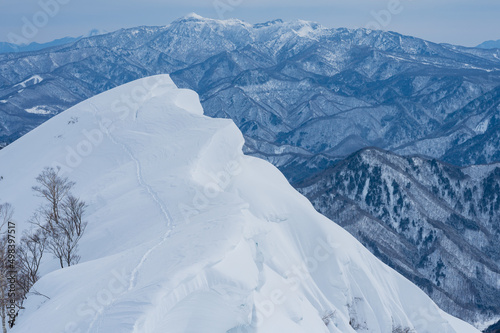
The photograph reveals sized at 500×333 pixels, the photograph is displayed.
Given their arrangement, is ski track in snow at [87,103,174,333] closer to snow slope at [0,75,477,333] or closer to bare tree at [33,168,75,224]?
snow slope at [0,75,477,333]

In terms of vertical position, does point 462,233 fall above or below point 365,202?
below

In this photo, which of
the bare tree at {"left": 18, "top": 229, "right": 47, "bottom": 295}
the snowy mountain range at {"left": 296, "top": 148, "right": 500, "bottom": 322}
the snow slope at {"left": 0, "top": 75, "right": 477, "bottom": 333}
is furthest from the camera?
the snowy mountain range at {"left": 296, "top": 148, "right": 500, "bottom": 322}

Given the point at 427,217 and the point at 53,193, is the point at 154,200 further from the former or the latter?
the point at 427,217

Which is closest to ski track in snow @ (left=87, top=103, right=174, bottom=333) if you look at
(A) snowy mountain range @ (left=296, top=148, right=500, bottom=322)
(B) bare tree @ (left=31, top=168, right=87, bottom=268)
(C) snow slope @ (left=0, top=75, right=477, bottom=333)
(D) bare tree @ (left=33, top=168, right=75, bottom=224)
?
(C) snow slope @ (left=0, top=75, right=477, bottom=333)

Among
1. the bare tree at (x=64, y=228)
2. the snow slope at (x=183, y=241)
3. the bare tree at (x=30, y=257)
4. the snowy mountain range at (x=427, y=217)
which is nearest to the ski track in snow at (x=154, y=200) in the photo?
the snow slope at (x=183, y=241)

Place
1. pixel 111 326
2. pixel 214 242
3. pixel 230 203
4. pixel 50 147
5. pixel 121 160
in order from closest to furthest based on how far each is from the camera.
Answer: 1. pixel 111 326
2. pixel 214 242
3. pixel 230 203
4. pixel 121 160
5. pixel 50 147

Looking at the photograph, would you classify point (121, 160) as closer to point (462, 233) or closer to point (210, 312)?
point (210, 312)

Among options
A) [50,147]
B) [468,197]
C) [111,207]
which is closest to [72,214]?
[111,207]

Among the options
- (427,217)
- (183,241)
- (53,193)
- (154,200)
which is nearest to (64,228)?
(53,193)

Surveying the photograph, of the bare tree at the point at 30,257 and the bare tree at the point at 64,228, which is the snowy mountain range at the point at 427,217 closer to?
the bare tree at the point at 64,228
